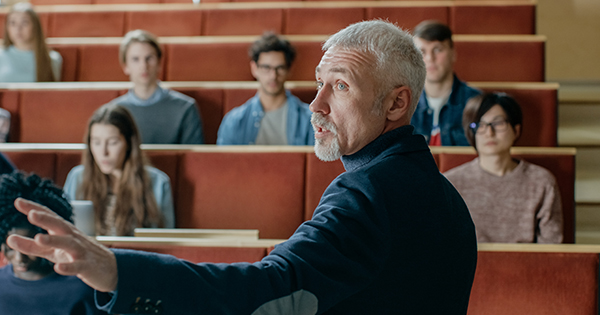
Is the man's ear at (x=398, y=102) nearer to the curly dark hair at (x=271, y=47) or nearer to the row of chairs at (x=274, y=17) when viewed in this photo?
the curly dark hair at (x=271, y=47)

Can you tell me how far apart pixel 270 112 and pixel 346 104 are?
1.99ft

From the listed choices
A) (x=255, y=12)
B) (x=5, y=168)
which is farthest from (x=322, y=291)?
(x=255, y=12)

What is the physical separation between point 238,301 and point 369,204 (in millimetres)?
63

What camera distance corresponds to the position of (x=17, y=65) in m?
1.04

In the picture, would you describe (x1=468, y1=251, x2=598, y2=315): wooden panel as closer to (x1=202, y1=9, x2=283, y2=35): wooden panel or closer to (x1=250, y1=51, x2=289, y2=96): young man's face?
(x1=250, y1=51, x2=289, y2=96): young man's face

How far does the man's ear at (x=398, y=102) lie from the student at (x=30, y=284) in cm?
31

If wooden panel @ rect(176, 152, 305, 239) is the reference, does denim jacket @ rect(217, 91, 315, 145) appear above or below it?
above

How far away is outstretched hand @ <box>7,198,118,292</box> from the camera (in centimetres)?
18

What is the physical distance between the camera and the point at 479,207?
0.69m

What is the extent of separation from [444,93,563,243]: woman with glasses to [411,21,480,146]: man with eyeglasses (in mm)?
114

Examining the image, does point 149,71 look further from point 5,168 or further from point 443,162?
point 443,162

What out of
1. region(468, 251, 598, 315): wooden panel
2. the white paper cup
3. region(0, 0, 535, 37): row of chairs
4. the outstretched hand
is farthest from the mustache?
region(0, 0, 535, 37): row of chairs

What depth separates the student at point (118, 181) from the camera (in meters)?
0.71

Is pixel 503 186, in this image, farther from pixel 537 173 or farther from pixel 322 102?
pixel 322 102
